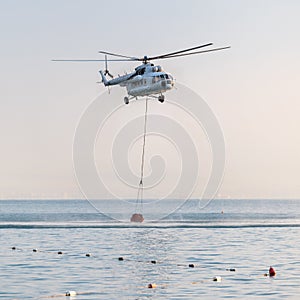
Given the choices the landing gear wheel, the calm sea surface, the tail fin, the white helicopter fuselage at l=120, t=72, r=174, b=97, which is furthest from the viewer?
the tail fin

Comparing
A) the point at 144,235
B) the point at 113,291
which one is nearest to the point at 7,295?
the point at 113,291

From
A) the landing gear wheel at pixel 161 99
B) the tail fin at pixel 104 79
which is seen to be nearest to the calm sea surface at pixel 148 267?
the landing gear wheel at pixel 161 99

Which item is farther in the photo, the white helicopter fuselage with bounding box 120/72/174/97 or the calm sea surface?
the white helicopter fuselage with bounding box 120/72/174/97

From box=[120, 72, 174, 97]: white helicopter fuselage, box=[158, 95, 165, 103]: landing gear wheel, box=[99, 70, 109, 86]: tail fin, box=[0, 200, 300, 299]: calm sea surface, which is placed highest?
box=[99, 70, 109, 86]: tail fin

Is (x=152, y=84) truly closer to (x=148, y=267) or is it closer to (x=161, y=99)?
(x=161, y=99)

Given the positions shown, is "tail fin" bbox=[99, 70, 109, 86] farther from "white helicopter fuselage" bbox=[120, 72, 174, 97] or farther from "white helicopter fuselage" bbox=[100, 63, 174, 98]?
"white helicopter fuselage" bbox=[120, 72, 174, 97]

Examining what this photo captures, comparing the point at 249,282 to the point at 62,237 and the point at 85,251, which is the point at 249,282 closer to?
the point at 85,251

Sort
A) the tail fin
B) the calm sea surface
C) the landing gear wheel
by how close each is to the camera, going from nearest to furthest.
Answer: the calm sea surface < the landing gear wheel < the tail fin

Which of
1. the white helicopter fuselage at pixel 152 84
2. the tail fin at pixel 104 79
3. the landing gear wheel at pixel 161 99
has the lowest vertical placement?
the landing gear wheel at pixel 161 99

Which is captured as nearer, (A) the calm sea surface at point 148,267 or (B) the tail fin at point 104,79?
(A) the calm sea surface at point 148,267

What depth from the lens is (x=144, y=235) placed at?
8112 centimetres

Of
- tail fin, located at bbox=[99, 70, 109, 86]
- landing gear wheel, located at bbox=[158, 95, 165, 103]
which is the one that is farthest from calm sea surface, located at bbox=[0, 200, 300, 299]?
tail fin, located at bbox=[99, 70, 109, 86]

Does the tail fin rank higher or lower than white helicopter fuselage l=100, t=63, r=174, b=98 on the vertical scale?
higher

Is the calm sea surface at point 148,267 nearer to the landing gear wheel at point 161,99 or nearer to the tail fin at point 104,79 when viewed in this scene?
the landing gear wheel at point 161,99
